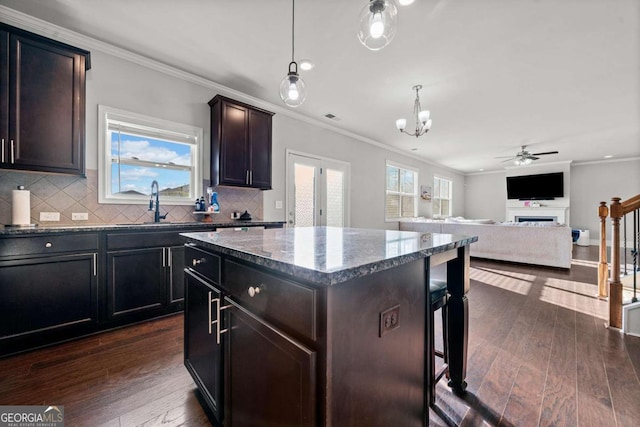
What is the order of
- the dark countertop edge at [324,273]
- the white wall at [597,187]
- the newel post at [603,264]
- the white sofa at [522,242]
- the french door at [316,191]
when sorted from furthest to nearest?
the white wall at [597,187]
the white sofa at [522,242]
the french door at [316,191]
the newel post at [603,264]
the dark countertop edge at [324,273]

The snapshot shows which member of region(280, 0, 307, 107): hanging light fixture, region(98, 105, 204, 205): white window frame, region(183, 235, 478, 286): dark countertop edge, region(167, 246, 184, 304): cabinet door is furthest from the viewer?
region(98, 105, 204, 205): white window frame

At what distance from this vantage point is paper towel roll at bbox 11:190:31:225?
2107 millimetres

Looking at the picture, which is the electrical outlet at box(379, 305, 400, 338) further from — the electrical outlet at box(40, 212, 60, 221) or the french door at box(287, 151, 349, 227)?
the french door at box(287, 151, 349, 227)

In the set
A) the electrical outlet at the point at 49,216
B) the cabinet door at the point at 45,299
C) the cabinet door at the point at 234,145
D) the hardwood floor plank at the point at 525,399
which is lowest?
the hardwood floor plank at the point at 525,399

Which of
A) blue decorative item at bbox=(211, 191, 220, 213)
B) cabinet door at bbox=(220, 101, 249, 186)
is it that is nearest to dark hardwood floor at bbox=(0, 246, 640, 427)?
blue decorative item at bbox=(211, 191, 220, 213)

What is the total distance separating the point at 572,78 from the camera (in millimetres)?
3246

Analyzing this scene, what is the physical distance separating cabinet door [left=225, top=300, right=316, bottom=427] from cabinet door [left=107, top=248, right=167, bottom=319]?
5.86 ft

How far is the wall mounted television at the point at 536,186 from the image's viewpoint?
8.30m

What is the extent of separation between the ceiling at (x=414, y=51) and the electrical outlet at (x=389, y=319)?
7.84ft

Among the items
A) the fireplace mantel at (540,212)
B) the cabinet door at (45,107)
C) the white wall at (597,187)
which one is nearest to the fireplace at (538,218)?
the fireplace mantel at (540,212)

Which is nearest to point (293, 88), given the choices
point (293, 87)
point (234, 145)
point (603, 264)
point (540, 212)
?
point (293, 87)

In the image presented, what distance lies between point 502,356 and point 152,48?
4.32 m

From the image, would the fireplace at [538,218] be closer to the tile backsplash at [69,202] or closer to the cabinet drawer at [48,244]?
the tile backsplash at [69,202]

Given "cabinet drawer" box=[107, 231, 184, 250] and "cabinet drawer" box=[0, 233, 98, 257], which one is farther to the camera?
"cabinet drawer" box=[107, 231, 184, 250]
